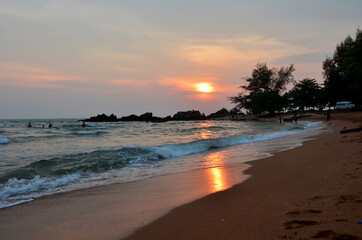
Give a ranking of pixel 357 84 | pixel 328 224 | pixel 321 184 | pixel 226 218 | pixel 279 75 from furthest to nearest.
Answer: pixel 279 75, pixel 357 84, pixel 321 184, pixel 226 218, pixel 328 224

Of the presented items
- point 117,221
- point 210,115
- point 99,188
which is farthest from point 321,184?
point 210,115

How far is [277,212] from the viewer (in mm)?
3406

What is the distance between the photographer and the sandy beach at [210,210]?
2951 mm

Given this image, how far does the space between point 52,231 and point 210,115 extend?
4186 inches

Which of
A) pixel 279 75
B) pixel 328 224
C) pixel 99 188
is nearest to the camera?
pixel 328 224

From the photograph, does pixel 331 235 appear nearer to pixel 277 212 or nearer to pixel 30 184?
pixel 277 212

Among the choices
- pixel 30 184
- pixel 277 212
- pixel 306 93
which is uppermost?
pixel 306 93

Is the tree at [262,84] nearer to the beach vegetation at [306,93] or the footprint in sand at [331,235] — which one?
the beach vegetation at [306,93]

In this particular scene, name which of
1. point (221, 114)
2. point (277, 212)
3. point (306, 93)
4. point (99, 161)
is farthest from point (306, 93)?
point (277, 212)

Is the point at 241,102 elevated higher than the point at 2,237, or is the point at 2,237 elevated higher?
the point at 241,102

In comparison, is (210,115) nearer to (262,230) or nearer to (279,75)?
(279,75)

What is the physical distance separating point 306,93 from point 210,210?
7146 cm

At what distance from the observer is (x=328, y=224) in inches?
109

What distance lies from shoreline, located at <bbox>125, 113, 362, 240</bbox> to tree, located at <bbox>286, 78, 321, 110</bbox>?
2706 inches
